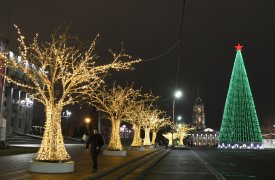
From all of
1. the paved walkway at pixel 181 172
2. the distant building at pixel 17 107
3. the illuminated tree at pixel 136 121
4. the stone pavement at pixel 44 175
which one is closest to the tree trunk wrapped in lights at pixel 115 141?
the paved walkway at pixel 181 172

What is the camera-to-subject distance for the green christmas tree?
75.4m

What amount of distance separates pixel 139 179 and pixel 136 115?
96.0 ft

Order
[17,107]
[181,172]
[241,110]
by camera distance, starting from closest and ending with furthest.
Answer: [181,172] < [241,110] < [17,107]

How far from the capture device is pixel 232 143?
78.8 meters

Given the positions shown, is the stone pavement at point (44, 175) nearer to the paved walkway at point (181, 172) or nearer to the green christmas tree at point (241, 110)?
the paved walkway at point (181, 172)

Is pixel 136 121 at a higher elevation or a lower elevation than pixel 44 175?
higher

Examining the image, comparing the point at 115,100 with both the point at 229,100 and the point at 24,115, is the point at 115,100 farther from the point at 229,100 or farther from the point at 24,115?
the point at 24,115

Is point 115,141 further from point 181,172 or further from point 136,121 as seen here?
point 136,121

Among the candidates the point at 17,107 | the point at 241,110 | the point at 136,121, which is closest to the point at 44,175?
the point at 136,121

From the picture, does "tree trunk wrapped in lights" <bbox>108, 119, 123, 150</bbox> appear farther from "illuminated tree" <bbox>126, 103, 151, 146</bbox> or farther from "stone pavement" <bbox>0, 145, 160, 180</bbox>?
"illuminated tree" <bbox>126, 103, 151, 146</bbox>

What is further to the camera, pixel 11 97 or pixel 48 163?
pixel 11 97

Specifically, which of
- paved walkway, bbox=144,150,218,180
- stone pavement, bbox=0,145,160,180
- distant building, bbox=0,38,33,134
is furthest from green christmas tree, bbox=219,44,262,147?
stone pavement, bbox=0,145,160,180

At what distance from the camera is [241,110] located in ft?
251

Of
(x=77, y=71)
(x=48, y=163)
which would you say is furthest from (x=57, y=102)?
(x=48, y=163)
